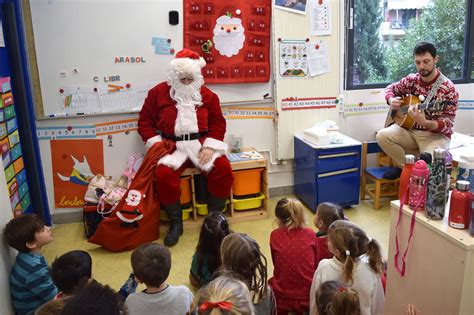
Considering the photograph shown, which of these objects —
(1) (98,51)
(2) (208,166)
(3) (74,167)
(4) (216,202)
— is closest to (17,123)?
(3) (74,167)

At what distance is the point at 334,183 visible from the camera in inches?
137

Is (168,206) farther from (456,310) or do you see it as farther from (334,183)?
(456,310)

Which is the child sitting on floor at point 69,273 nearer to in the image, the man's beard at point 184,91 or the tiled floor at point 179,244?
the tiled floor at point 179,244

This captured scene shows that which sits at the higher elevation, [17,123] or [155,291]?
[17,123]

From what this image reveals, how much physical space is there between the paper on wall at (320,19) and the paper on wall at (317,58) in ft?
0.31

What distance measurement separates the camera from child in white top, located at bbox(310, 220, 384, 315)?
1.77 meters

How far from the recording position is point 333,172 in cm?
347

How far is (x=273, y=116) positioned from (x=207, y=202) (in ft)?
3.26

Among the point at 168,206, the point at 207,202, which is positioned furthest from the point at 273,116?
the point at 168,206

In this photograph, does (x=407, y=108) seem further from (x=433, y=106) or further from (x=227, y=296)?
(x=227, y=296)

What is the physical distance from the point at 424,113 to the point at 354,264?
81.5 inches

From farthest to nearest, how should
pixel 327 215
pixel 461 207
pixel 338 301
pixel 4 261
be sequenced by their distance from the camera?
pixel 327 215 → pixel 4 261 → pixel 461 207 → pixel 338 301

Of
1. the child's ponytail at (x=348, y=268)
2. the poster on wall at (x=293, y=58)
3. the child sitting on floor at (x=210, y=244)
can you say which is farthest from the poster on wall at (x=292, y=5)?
the child's ponytail at (x=348, y=268)

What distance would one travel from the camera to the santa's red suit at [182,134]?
3.11 meters
